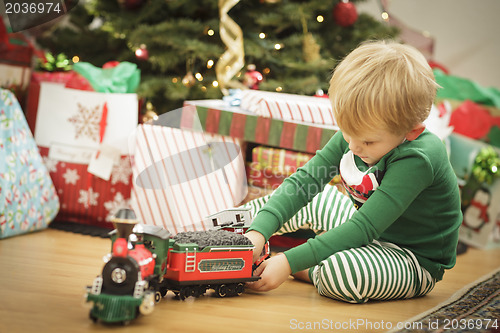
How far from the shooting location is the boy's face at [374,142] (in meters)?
0.92

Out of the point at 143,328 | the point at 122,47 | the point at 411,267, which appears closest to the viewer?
the point at 143,328

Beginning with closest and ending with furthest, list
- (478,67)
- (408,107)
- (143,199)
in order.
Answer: (408,107) → (143,199) → (478,67)

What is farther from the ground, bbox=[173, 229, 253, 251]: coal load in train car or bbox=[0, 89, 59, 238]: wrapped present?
bbox=[173, 229, 253, 251]: coal load in train car

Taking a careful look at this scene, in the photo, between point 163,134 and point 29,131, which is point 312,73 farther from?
point 29,131

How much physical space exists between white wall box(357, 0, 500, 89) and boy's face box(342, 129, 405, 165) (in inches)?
78.7

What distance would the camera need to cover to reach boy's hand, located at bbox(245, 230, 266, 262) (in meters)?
0.98

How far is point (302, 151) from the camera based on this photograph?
1.43 m

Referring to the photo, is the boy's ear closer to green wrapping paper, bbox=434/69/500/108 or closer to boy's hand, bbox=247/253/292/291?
boy's hand, bbox=247/253/292/291

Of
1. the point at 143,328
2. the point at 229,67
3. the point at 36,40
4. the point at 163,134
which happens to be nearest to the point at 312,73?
the point at 229,67

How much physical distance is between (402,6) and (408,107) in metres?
2.19

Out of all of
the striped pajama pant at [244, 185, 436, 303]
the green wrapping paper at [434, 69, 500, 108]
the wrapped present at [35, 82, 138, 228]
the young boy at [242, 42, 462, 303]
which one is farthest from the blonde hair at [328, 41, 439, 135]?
the green wrapping paper at [434, 69, 500, 108]

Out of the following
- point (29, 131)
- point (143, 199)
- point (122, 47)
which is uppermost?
point (122, 47)

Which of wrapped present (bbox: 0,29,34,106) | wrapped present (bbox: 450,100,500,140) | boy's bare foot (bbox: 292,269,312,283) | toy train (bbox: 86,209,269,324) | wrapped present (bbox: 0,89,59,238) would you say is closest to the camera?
toy train (bbox: 86,209,269,324)

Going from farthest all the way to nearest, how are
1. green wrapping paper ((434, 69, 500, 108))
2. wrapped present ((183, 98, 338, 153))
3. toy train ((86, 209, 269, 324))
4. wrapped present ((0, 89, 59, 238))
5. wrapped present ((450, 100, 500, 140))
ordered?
green wrapping paper ((434, 69, 500, 108)), wrapped present ((450, 100, 500, 140)), wrapped present ((183, 98, 338, 153)), wrapped present ((0, 89, 59, 238)), toy train ((86, 209, 269, 324))
